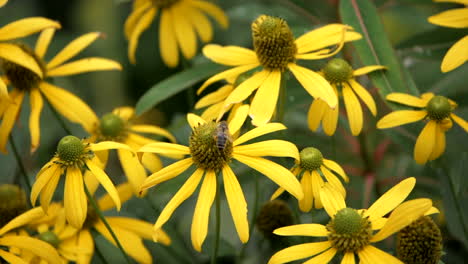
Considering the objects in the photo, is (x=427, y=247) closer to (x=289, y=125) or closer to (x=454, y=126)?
(x=454, y=126)

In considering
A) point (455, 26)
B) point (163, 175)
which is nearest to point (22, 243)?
point (163, 175)

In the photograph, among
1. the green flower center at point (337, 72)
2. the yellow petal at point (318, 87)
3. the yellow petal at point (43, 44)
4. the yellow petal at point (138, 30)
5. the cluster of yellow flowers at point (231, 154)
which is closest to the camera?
the cluster of yellow flowers at point (231, 154)

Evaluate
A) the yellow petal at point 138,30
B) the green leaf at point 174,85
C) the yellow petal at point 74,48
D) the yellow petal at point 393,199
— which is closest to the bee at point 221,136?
the yellow petal at point 393,199

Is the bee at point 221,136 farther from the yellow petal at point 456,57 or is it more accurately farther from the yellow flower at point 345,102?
the yellow petal at point 456,57

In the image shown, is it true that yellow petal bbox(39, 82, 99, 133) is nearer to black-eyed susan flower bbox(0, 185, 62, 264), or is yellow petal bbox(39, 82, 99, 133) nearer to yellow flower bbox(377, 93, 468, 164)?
black-eyed susan flower bbox(0, 185, 62, 264)

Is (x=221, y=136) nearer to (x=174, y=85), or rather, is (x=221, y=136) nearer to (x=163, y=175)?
(x=163, y=175)

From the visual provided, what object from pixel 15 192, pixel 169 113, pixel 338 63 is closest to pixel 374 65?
pixel 338 63
